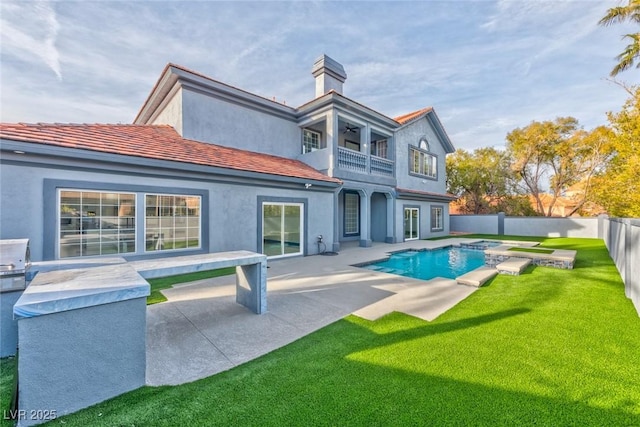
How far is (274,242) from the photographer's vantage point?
11656 mm

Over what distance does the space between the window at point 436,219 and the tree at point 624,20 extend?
43.9ft

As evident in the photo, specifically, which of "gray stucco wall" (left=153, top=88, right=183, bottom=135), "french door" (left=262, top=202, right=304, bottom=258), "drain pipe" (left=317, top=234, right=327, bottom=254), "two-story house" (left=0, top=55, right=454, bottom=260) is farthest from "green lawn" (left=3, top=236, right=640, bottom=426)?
"gray stucco wall" (left=153, top=88, right=183, bottom=135)

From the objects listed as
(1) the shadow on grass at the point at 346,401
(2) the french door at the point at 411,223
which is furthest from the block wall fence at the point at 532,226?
(1) the shadow on grass at the point at 346,401

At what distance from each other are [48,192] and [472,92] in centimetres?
2469

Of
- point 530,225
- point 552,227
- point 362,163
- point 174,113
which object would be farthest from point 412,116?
point 174,113

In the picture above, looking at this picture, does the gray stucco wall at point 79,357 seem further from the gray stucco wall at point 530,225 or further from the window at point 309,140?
the gray stucco wall at point 530,225

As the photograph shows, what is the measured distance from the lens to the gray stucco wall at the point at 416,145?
19312mm

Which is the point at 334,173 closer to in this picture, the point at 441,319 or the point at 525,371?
the point at 441,319

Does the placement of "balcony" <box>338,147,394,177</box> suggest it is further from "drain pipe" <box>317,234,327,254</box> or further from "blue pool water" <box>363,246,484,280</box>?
"blue pool water" <box>363,246,484,280</box>

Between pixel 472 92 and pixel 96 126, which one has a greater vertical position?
pixel 472 92

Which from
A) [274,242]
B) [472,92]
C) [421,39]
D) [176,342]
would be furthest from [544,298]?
[472,92]

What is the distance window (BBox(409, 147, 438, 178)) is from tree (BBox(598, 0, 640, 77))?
11.5 metres

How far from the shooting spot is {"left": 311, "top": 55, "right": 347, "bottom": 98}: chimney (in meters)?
16.1

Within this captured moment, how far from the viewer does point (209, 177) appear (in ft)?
31.7
